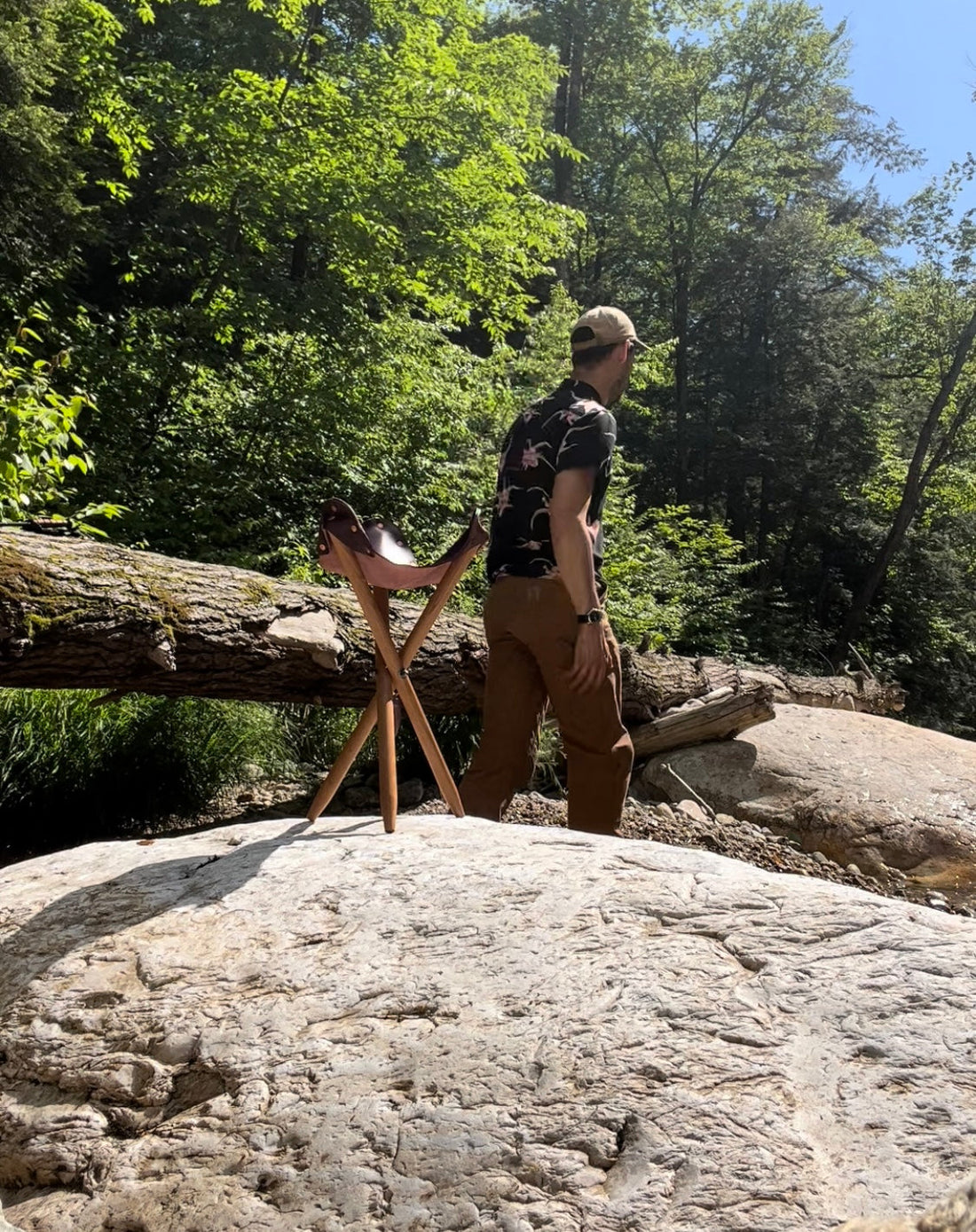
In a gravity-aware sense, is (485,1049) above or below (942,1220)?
below

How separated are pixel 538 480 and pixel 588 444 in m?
0.30

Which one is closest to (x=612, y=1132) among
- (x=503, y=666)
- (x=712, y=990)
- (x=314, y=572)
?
(x=712, y=990)

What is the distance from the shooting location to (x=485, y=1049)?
2.03 meters

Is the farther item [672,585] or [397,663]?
[672,585]

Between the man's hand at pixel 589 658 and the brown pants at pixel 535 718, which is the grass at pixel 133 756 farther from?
the man's hand at pixel 589 658

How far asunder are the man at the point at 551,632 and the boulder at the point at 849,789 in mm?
3781

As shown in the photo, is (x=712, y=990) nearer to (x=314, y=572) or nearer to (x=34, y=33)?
(x=314, y=572)

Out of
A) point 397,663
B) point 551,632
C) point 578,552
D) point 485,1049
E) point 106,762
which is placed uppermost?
point 578,552

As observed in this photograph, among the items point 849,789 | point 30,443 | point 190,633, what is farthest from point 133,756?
point 849,789

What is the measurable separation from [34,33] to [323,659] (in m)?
9.02

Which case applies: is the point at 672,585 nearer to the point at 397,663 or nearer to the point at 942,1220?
the point at 397,663

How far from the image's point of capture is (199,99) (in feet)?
34.8

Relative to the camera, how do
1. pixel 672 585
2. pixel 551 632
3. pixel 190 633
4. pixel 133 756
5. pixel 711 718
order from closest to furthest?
pixel 551 632
pixel 190 633
pixel 133 756
pixel 711 718
pixel 672 585

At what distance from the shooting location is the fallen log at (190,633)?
15.0ft
